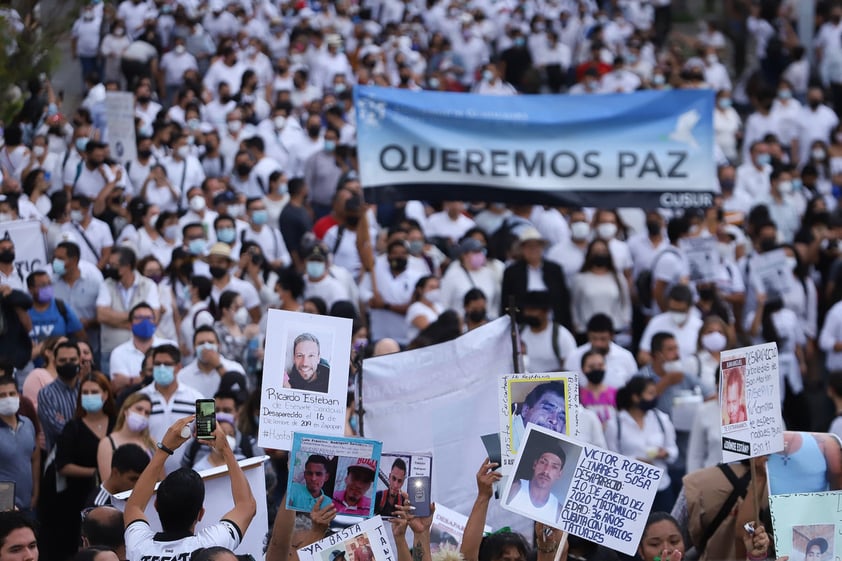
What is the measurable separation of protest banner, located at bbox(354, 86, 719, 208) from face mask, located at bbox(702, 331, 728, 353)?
2.03 metres

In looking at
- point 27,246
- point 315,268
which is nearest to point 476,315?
point 315,268

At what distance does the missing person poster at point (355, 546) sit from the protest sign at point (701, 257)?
8.22 meters

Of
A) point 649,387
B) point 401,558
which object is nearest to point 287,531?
point 401,558

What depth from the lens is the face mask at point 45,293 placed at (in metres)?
11.0

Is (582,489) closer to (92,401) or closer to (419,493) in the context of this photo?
(419,493)

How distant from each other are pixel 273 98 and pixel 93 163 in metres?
6.20

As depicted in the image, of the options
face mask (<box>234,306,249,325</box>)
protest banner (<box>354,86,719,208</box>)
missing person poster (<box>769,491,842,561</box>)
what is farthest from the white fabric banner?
protest banner (<box>354,86,719,208</box>)

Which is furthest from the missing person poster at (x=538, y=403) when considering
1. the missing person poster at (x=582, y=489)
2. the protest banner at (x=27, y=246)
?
the protest banner at (x=27, y=246)

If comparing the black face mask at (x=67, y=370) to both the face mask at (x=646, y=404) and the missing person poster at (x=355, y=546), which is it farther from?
the missing person poster at (x=355, y=546)

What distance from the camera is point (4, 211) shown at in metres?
12.5

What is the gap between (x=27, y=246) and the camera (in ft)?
37.8

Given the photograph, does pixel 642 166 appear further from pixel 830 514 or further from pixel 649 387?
pixel 830 514

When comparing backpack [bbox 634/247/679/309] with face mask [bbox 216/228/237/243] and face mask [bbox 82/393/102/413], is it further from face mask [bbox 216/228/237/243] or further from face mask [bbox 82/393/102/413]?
face mask [bbox 82/393/102/413]

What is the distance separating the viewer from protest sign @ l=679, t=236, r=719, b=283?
45.0 ft
